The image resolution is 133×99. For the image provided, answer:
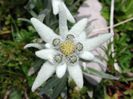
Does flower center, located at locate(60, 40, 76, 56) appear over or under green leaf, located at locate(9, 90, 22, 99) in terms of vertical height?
over

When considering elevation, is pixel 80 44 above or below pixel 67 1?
below

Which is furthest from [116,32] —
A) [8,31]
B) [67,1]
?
[8,31]

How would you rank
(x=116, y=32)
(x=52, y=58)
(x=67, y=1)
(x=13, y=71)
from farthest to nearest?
(x=116, y=32), (x=13, y=71), (x=67, y=1), (x=52, y=58)

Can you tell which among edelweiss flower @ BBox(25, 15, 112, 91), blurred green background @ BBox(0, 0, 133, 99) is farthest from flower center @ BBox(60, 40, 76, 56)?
blurred green background @ BBox(0, 0, 133, 99)

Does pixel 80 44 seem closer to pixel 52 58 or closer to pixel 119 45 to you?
pixel 52 58

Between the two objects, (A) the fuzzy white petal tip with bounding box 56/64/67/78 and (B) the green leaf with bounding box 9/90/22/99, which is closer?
(A) the fuzzy white petal tip with bounding box 56/64/67/78

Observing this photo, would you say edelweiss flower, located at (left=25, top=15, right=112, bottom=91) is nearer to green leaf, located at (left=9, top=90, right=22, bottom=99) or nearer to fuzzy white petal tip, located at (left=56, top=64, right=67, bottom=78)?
fuzzy white petal tip, located at (left=56, top=64, right=67, bottom=78)

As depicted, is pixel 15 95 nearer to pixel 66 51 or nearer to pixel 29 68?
pixel 29 68

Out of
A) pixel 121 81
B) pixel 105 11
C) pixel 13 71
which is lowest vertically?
pixel 121 81
